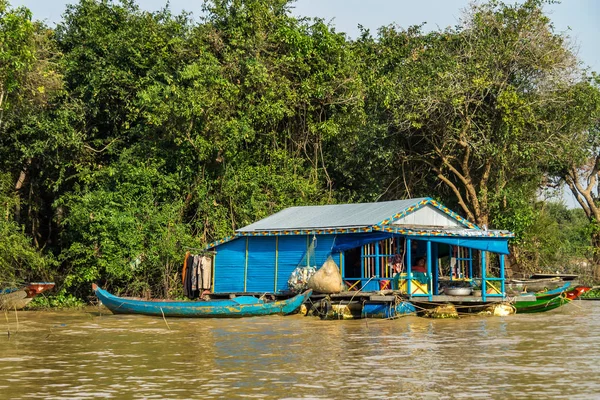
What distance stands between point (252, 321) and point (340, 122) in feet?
37.0

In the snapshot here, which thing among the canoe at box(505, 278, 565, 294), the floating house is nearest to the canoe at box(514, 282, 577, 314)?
the floating house

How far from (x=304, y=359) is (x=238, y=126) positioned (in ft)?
48.4

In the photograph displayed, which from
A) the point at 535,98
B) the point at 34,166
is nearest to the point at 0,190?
the point at 34,166

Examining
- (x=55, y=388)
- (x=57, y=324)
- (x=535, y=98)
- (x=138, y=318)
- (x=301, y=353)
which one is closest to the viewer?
(x=55, y=388)

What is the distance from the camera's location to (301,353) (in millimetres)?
13117

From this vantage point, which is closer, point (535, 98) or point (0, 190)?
point (0, 190)

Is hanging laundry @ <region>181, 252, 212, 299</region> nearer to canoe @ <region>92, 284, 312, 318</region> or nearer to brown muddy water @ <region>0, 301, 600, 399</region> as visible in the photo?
canoe @ <region>92, 284, 312, 318</region>

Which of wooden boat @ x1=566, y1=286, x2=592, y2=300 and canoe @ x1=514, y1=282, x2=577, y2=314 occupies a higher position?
wooden boat @ x1=566, y1=286, x2=592, y2=300

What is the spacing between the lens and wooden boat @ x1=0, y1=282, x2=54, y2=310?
72.6 feet

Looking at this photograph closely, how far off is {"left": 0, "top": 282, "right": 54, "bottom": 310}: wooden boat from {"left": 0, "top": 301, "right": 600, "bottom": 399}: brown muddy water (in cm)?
294

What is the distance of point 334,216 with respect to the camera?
2222 centimetres

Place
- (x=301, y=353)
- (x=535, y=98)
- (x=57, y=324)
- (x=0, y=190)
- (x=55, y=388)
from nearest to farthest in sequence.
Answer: (x=55, y=388)
(x=301, y=353)
(x=57, y=324)
(x=0, y=190)
(x=535, y=98)

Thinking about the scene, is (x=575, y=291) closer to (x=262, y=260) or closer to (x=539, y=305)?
(x=539, y=305)

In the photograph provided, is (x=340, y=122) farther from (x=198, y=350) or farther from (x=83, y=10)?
(x=198, y=350)
